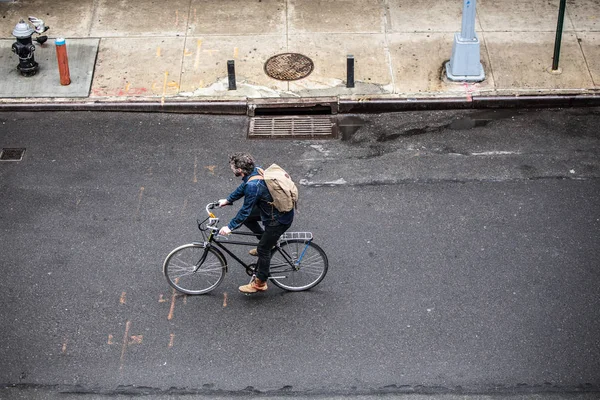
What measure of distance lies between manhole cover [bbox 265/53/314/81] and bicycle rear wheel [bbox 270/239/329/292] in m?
4.53

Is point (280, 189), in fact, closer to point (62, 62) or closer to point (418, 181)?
point (418, 181)

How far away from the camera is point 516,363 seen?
791cm

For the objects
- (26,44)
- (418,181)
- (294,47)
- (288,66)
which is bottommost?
(418,181)

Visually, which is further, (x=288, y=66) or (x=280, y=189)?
(x=288, y=66)

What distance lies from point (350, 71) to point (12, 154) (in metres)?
5.03

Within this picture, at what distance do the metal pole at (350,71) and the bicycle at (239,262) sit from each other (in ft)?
13.2

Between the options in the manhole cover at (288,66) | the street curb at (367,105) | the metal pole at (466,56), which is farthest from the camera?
the manhole cover at (288,66)

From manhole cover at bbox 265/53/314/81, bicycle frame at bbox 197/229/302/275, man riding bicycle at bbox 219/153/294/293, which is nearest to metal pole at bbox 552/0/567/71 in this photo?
manhole cover at bbox 265/53/314/81

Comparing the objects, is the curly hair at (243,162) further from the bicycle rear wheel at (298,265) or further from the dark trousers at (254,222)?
the bicycle rear wheel at (298,265)

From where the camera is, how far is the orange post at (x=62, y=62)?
472 inches

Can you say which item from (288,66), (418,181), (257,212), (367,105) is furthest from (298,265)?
(288,66)

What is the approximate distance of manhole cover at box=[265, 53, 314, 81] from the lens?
41.3 ft

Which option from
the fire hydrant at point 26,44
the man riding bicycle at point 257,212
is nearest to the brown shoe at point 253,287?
the man riding bicycle at point 257,212

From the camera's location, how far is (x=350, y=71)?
12.1 metres
